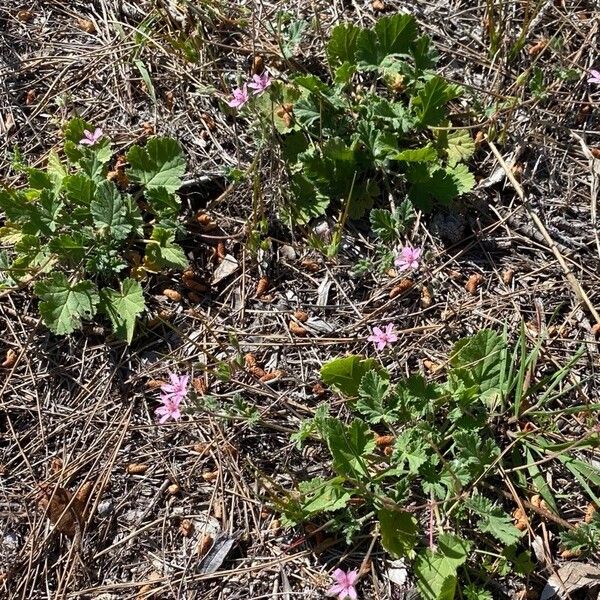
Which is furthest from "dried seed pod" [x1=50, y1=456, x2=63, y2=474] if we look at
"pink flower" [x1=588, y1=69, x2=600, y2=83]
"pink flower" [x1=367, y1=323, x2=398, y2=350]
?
"pink flower" [x1=588, y1=69, x2=600, y2=83]

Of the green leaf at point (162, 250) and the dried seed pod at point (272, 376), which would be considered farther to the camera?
the green leaf at point (162, 250)

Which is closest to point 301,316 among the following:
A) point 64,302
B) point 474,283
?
point 474,283

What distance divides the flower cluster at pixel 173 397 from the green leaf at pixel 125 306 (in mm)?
328

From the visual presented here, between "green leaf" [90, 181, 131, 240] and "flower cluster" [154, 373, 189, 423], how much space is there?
652 millimetres

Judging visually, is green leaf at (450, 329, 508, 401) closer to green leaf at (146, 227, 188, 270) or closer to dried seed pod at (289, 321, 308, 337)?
dried seed pod at (289, 321, 308, 337)

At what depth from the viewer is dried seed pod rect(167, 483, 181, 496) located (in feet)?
8.52

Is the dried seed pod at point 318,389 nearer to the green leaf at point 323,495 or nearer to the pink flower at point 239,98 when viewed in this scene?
the green leaf at point 323,495

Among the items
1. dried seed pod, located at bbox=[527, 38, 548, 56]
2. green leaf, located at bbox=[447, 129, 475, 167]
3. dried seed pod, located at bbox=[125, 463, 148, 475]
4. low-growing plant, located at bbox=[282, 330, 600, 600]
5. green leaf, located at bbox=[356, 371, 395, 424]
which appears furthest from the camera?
dried seed pod, located at bbox=[527, 38, 548, 56]

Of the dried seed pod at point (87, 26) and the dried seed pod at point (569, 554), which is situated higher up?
the dried seed pod at point (87, 26)

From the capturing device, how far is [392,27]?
2.90 metres

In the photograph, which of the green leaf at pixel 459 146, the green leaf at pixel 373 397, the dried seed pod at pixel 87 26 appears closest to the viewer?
the green leaf at pixel 373 397

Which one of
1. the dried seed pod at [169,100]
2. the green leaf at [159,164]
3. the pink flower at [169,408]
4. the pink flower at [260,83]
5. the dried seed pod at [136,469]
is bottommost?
the dried seed pod at [136,469]

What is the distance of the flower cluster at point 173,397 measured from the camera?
245cm

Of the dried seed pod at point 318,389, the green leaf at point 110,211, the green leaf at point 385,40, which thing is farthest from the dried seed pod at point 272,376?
the green leaf at point 385,40
